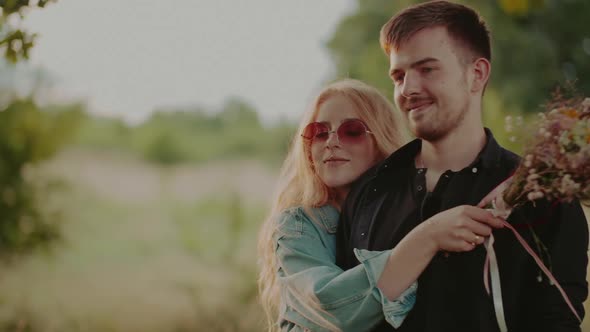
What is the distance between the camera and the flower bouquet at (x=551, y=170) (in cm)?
246

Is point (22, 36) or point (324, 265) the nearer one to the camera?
point (22, 36)

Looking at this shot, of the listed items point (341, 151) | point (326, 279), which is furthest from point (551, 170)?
point (341, 151)

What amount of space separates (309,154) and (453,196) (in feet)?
3.55

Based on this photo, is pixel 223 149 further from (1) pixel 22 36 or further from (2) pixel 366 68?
(1) pixel 22 36

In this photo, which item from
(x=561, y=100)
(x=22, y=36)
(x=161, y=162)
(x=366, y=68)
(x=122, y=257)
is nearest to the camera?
(x=561, y=100)

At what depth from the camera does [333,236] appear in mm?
3604

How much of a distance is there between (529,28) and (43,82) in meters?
12.1

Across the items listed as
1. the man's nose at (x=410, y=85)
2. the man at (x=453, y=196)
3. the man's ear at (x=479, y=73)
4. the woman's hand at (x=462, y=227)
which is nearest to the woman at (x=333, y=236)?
the woman's hand at (x=462, y=227)

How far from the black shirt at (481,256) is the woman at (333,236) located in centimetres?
12

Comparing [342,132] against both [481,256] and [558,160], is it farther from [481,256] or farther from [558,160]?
[558,160]

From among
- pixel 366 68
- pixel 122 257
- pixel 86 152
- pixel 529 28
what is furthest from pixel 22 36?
pixel 529 28

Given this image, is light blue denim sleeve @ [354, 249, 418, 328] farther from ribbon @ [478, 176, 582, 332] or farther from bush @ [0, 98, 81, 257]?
bush @ [0, 98, 81, 257]

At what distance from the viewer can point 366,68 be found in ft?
62.8

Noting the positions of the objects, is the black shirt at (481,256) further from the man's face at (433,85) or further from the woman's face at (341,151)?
the woman's face at (341,151)
